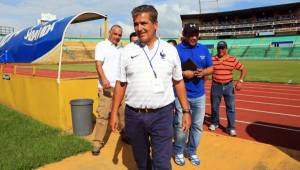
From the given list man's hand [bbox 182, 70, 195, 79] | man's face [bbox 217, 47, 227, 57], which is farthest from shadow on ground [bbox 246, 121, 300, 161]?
man's hand [bbox 182, 70, 195, 79]

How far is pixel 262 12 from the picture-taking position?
72.3 m

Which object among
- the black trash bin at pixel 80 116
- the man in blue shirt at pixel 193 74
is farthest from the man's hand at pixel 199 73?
the black trash bin at pixel 80 116

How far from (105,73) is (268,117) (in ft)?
16.8

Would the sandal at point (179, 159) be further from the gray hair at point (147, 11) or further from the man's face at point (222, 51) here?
the man's face at point (222, 51)

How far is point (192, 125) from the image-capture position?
5.31 meters

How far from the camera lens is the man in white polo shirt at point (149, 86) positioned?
135 inches

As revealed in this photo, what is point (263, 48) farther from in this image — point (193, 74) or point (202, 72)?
point (193, 74)

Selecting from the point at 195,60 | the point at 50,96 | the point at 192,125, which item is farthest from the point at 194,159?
the point at 50,96

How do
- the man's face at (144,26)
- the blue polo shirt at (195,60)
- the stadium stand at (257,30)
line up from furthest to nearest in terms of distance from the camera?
the stadium stand at (257,30), the blue polo shirt at (195,60), the man's face at (144,26)

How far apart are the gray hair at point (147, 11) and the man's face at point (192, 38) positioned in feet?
5.38

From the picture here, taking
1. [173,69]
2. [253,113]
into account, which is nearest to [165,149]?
[173,69]

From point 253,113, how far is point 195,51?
5211mm

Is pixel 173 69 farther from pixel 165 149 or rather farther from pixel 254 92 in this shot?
pixel 254 92

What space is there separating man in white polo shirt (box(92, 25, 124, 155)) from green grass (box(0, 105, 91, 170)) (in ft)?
1.35
